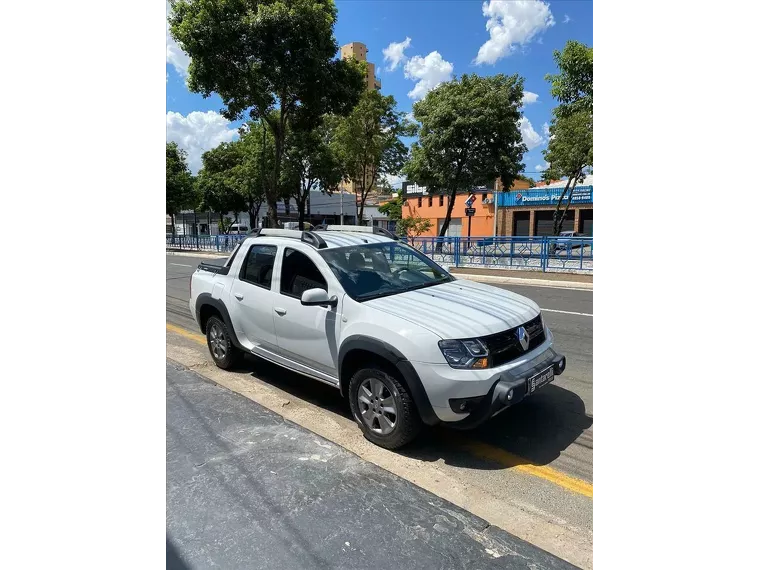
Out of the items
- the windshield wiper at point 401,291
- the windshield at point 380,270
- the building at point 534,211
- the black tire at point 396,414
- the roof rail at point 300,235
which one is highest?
the building at point 534,211

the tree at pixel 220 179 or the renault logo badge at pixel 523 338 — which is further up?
the tree at pixel 220 179

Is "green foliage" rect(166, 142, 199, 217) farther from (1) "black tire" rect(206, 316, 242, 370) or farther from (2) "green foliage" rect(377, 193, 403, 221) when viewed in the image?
(1) "black tire" rect(206, 316, 242, 370)

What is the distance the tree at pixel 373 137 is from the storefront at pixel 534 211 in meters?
21.0

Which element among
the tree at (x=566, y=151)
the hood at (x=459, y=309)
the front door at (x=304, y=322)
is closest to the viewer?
the hood at (x=459, y=309)

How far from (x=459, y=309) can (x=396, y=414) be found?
0.92 meters

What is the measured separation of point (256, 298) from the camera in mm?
4652

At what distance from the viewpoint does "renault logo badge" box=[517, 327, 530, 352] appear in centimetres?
347

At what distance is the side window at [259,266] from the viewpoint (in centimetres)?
465

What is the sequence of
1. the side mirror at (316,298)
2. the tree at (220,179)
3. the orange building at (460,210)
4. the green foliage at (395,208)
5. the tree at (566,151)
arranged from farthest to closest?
1. the green foliage at (395,208)
2. the orange building at (460,210)
3. the tree at (220,179)
4. the tree at (566,151)
5. the side mirror at (316,298)

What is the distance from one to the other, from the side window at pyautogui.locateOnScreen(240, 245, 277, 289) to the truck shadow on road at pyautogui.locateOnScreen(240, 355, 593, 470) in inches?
49.6

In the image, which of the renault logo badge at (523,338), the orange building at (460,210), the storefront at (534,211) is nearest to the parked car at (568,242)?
the renault logo badge at (523,338)

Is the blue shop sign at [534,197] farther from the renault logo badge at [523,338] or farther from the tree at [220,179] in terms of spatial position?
the renault logo badge at [523,338]
